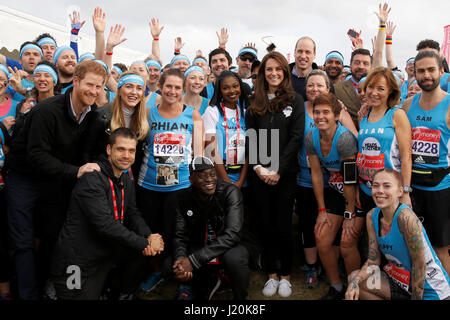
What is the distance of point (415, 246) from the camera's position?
2914 mm

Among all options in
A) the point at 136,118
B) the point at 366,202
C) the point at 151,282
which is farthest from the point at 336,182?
the point at 151,282

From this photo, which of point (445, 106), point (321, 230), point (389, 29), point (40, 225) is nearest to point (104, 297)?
point (40, 225)

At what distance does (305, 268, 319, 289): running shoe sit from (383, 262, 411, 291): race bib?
0.99 metres

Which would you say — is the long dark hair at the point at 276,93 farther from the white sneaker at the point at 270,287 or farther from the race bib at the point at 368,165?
the white sneaker at the point at 270,287

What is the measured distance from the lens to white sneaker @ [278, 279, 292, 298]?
3.85 meters

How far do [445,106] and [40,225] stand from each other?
4.41 metres

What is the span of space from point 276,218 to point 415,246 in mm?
1468

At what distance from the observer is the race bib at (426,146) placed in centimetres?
341

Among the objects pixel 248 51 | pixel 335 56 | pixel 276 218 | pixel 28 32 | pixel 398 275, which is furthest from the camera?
pixel 28 32

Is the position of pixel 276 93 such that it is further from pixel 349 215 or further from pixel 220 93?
pixel 349 215

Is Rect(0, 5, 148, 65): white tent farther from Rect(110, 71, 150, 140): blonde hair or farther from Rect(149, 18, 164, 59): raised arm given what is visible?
Rect(110, 71, 150, 140): blonde hair

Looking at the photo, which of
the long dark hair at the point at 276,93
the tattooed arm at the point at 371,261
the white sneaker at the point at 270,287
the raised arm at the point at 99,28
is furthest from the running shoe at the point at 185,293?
the raised arm at the point at 99,28

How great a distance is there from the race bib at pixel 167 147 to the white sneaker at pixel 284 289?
185 centimetres

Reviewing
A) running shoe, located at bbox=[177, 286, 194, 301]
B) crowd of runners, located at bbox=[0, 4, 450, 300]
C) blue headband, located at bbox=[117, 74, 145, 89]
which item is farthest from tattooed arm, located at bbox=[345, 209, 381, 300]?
blue headband, located at bbox=[117, 74, 145, 89]
